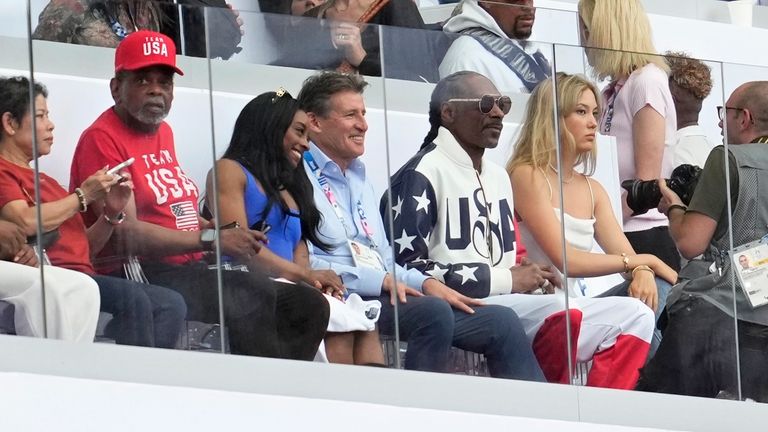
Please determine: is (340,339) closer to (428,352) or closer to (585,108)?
(428,352)

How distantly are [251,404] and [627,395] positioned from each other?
1460 mm

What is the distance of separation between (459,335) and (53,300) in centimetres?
133

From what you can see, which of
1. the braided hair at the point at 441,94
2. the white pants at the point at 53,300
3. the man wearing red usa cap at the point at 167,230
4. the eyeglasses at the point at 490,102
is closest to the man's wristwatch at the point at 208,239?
the man wearing red usa cap at the point at 167,230

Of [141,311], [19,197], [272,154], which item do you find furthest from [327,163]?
[19,197]

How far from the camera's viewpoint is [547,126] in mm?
7469

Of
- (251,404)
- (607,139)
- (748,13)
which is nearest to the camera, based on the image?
(251,404)

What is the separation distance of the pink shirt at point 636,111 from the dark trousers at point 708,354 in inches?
12.2

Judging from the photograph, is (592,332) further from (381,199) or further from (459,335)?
(381,199)

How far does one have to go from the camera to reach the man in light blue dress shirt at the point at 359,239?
7055 millimetres

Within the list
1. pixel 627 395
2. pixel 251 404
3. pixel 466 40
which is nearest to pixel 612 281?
pixel 627 395

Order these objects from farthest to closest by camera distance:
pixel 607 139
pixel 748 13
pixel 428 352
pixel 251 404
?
1. pixel 748 13
2. pixel 607 139
3. pixel 428 352
4. pixel 251 404

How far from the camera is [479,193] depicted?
24.0 ft

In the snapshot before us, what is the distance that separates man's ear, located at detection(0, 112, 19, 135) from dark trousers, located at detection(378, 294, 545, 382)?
48.8 inches

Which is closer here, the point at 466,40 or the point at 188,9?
the point at 188,9
